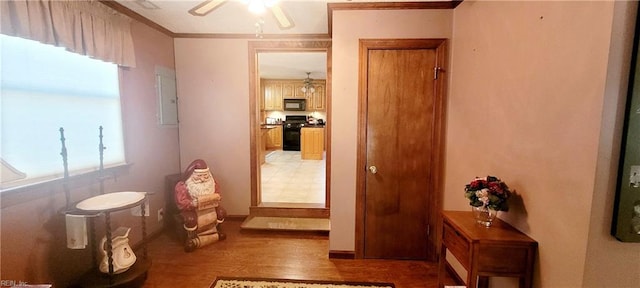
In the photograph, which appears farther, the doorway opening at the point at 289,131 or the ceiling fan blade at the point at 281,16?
the doorway opening at the point at 289,131

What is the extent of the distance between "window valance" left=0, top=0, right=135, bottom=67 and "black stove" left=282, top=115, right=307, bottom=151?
6337 millimetres

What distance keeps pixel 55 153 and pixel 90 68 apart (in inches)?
28.8

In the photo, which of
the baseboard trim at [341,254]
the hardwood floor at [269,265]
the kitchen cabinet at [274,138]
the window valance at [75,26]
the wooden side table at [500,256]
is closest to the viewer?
the wooden side table at [500,256]

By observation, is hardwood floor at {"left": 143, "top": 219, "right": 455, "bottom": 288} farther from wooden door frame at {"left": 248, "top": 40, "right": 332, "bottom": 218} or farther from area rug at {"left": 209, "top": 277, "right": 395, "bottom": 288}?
wooden door frame at {"left": 248, "top": 40, "right": 332, "bottom": 218}

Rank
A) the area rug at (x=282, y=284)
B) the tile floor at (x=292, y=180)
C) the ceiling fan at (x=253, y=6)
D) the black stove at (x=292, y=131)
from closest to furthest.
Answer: the ceiling fan at (x=253, y=6) < the area rug at (x=282, y=284) < the tile floor at (x=292, y=180) < the black stove at (x=292, y=131)

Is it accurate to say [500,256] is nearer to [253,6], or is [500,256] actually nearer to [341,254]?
[341,254]

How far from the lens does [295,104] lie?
28.2 feet

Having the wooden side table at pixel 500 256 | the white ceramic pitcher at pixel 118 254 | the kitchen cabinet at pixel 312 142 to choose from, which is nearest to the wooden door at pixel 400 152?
the wooden side table at pixel 500 256

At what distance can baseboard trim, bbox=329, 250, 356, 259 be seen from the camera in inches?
98.3

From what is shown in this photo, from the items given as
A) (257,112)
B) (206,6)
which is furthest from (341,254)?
(206,6)

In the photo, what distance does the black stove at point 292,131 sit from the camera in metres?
8.74

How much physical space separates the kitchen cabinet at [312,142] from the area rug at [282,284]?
5.47 meters

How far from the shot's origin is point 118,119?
94.0 inches

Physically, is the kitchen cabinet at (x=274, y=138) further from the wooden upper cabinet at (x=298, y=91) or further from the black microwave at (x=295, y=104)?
the wooden upper cabinet at (x=298, y=91)
